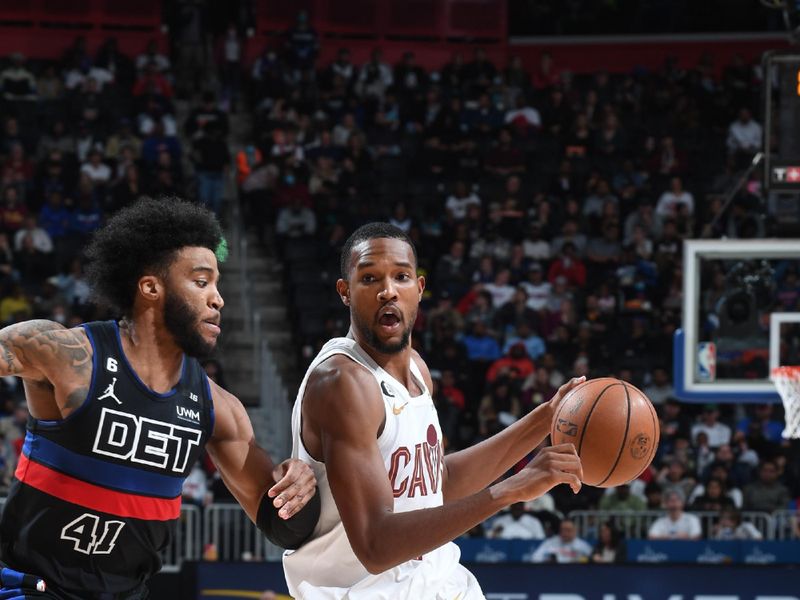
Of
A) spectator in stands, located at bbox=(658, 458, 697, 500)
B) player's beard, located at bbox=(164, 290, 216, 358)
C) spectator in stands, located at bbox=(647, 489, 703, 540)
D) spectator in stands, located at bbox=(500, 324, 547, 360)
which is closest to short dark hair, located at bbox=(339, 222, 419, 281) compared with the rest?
player's beard, located at bbox=(164, 290, 216, 358)

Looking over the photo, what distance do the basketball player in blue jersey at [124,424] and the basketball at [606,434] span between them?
37.2 inches

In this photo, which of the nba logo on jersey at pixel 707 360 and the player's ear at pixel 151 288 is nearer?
the player's ear at pixel 151 288

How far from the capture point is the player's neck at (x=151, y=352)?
4.26 m

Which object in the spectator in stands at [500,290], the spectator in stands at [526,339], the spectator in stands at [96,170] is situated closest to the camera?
the spectator in stands at [526,339]

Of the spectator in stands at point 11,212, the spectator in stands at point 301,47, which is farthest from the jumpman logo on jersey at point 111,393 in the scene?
the spectator in stands at point 301,47

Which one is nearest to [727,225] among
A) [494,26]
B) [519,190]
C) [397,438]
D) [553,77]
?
[519,190]

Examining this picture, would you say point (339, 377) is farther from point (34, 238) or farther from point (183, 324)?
point (34, 238)

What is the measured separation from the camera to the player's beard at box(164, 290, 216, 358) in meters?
4.28

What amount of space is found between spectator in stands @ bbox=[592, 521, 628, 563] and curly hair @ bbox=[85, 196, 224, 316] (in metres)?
7.06

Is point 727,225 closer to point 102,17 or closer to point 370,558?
point 102,17

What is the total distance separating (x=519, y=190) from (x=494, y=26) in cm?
583

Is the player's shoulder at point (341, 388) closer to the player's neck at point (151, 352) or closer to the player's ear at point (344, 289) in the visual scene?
the player's ear at point (344, 289)

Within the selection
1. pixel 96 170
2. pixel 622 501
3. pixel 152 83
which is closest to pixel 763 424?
pixel 622 501

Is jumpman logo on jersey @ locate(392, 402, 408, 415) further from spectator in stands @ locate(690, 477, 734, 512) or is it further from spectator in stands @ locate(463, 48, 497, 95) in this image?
spectator in stands @ locate(463, 48, 497, 95)
